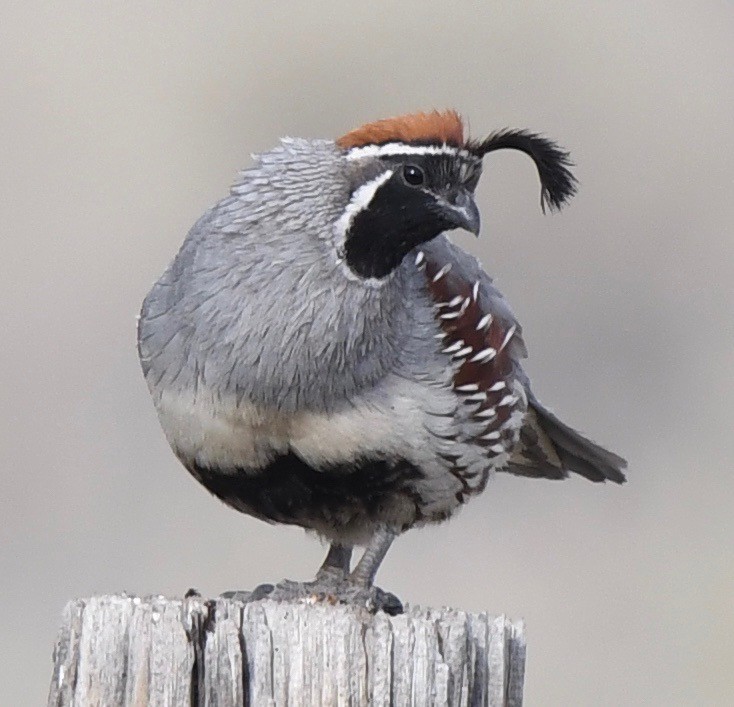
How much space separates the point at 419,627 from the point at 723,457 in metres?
4.80

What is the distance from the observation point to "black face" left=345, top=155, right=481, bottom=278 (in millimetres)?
4277

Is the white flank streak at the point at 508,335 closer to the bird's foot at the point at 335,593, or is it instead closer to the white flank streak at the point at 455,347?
the white flank streak at the point at 455,347

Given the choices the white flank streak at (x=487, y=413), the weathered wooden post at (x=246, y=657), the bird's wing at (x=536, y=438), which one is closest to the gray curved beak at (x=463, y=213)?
the white flank streak at (x=487, y=413)

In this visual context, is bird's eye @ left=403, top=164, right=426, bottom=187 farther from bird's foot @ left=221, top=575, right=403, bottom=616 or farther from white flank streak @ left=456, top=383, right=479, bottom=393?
bird's foot @ left=221, top=575, right=403, bottom=616

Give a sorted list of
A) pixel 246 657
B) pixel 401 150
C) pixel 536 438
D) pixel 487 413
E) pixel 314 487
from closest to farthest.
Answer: pixel 246 657 < pixel 401 150 < pixel 314 487 < pixel 487 413 < pixel 536 438

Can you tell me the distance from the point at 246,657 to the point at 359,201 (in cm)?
134

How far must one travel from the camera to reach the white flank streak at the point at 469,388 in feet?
15.1

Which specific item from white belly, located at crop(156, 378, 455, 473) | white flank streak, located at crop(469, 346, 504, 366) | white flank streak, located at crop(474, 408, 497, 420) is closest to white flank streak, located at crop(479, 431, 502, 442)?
white flank streak, located at crop(474, 408, 497, 420)

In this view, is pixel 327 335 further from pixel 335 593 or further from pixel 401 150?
pixel 335 593

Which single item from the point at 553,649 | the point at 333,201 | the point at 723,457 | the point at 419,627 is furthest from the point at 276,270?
the point at 723,457

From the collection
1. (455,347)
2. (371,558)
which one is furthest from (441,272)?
(371,558)

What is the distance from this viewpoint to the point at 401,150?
4.25 m

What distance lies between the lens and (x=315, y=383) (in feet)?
14.2

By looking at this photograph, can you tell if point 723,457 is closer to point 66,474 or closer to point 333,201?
point 66,474
